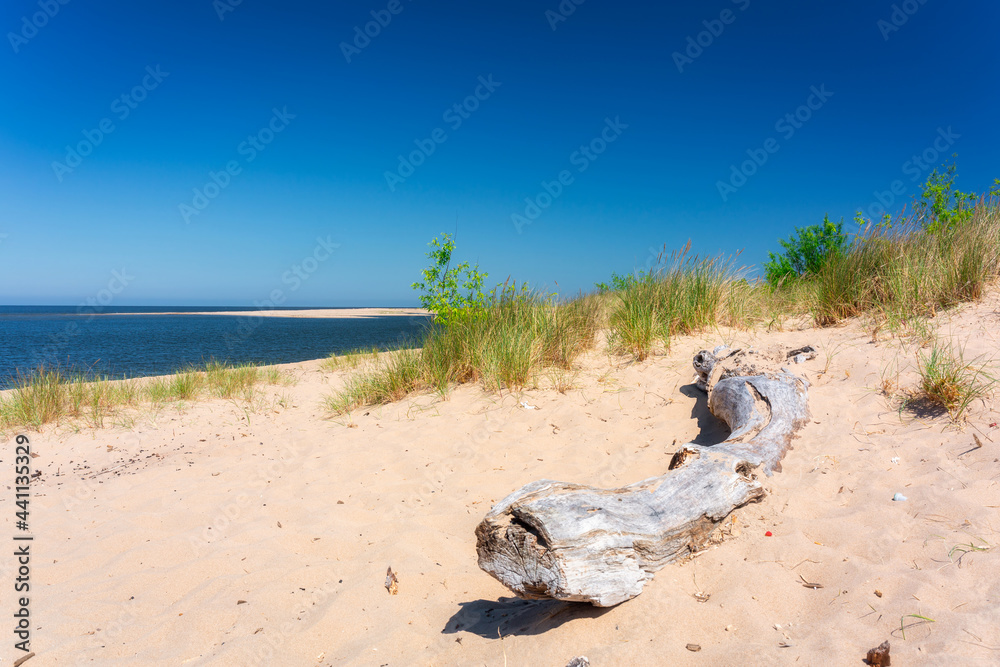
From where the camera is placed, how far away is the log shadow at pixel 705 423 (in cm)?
414

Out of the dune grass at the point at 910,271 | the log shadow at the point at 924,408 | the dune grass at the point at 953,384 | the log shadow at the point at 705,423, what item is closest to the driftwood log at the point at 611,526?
the log shadow at the point at 705,423

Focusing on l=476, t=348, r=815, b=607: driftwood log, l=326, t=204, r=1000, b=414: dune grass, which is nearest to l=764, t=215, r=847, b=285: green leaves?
l=326, t=204, r=1000, b=414: dune grass

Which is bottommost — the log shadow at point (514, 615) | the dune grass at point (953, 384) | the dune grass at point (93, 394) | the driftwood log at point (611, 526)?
the log shadow at point (514, 615)

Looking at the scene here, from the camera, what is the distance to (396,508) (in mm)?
3730

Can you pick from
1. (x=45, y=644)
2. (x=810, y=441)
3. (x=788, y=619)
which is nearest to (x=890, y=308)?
(x=810, y=441)

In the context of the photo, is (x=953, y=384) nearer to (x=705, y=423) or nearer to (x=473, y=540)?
(x=705, y=423)

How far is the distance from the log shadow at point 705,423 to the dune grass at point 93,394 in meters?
6.65

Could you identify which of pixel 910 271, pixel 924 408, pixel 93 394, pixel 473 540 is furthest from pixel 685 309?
pixel 93 394

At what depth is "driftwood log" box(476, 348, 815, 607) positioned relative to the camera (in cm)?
202

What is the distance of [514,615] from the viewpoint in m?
2.38

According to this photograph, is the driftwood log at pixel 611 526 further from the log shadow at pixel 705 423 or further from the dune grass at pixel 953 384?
the dune grass at pixel 953 384

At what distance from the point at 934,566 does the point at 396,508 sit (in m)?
3.17

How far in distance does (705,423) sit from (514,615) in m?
2.77

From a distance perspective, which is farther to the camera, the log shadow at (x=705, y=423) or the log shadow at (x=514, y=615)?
Result: the log shadow at (x=705, y=423)
